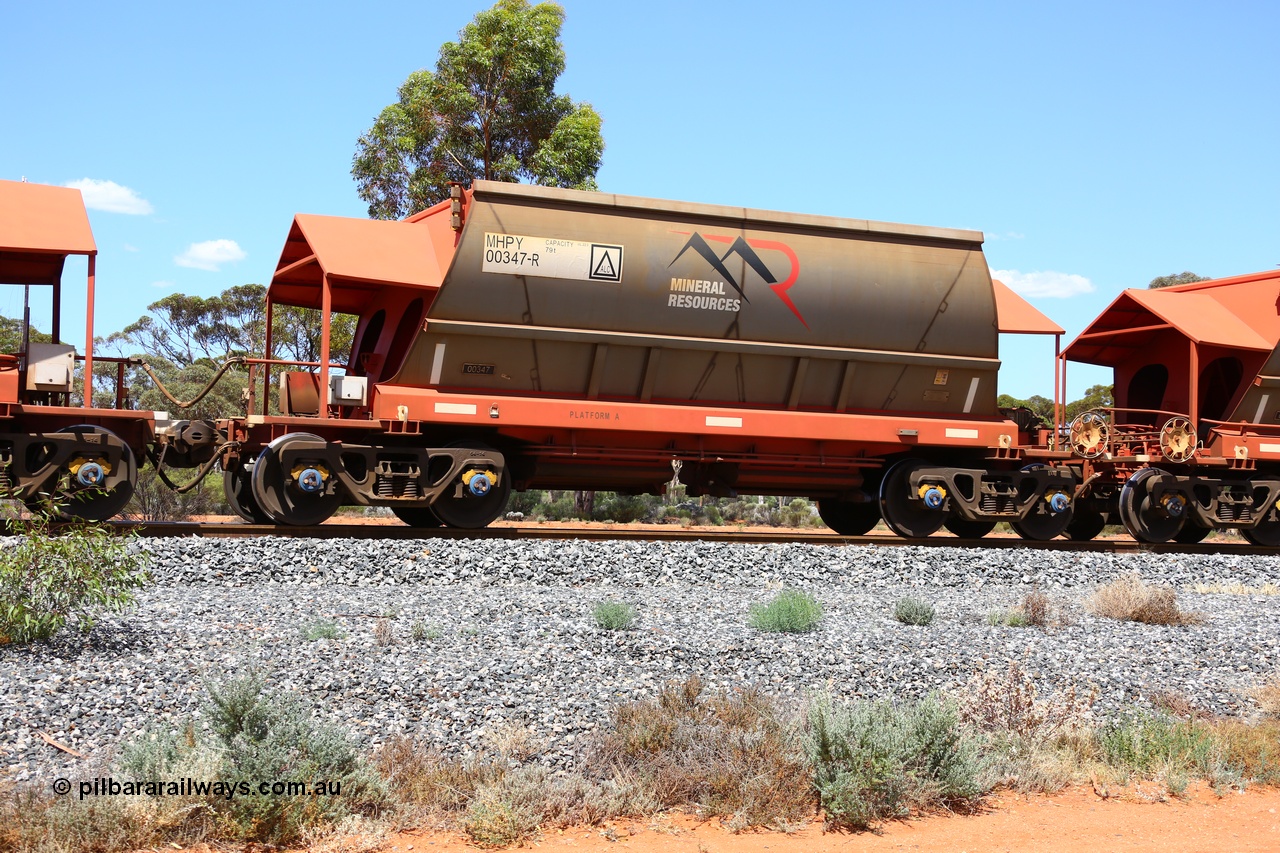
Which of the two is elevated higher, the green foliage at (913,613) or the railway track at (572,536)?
the railway track at (572,536)

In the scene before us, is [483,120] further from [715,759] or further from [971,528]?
[715,759]

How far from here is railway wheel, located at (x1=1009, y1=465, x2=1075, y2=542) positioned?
14688 mm

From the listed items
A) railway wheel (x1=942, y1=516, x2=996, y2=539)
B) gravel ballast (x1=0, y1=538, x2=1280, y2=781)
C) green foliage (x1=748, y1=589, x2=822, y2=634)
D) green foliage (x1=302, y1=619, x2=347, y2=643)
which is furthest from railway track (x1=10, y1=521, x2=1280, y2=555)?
green foliage (x1=748, y1=589, x2=822, y2=634)

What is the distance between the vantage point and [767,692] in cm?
670

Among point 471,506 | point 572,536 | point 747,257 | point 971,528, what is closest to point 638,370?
point 747,257

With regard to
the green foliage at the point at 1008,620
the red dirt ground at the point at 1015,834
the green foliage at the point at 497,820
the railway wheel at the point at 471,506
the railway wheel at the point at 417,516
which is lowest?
the red dirt ground at the point at 1015,834

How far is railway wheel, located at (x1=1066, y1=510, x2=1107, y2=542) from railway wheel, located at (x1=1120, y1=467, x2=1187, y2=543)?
1.21 metres

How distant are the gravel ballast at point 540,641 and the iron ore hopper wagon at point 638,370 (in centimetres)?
183

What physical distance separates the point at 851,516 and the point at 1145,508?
13.0 ft

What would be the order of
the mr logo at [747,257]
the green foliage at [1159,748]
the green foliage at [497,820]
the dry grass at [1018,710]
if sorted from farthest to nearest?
the mr logo at [747,257], the dry grass at [1018,710], the green foliage at [1159,748], the green foliage at [497,820]

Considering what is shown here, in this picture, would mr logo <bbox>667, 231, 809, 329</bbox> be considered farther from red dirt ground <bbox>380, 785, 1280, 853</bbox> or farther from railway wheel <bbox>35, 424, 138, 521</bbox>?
red dirt ground <bbox>380, 785, 1280, 853</bbox>

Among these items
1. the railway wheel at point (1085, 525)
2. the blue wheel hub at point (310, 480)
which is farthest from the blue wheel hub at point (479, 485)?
the railway wheel at point (1085, 525)

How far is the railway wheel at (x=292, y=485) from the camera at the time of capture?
11.7 meters

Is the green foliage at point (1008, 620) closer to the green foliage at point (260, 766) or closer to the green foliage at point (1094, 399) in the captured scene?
the green foliage at point (260, 766)
